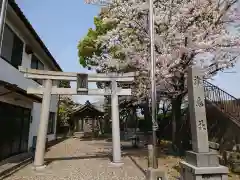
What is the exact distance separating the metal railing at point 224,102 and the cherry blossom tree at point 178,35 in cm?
148

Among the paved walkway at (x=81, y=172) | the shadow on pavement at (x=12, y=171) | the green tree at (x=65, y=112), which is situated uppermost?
the green tree at (x=65, y=112)

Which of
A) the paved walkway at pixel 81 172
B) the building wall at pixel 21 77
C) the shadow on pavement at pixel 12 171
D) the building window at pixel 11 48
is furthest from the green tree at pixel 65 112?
the paved walkway at pixel 81 172

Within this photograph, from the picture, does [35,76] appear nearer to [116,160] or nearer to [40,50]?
[40,50]

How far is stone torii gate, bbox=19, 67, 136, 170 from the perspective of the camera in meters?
9.80

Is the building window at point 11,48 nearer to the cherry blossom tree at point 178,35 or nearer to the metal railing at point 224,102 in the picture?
the cherry blossom tree at point 178,35

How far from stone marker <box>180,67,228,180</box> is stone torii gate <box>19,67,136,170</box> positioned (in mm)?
4725

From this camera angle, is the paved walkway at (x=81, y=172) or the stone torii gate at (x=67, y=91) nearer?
the paved walkway at (x=81, y=172)

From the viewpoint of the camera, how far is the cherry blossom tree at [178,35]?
11086mm

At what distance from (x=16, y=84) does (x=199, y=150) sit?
31.4 feet

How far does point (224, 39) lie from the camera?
36.2ft

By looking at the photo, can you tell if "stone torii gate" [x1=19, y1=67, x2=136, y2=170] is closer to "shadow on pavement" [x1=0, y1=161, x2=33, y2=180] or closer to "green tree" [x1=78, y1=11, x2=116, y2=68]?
"shadow on pavement" [x1=0, y1=161, x2=33, y2=180]

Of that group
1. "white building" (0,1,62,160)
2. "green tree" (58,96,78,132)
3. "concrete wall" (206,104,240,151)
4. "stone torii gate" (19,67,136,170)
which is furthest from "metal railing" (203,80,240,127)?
"green tree" (58,96,78,132)

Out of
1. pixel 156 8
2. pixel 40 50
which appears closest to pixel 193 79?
pixel 156 8

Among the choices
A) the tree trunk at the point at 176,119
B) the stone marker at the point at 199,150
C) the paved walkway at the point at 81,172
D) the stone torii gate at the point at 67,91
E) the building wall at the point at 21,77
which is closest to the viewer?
the stone marker at the point at 199,150
